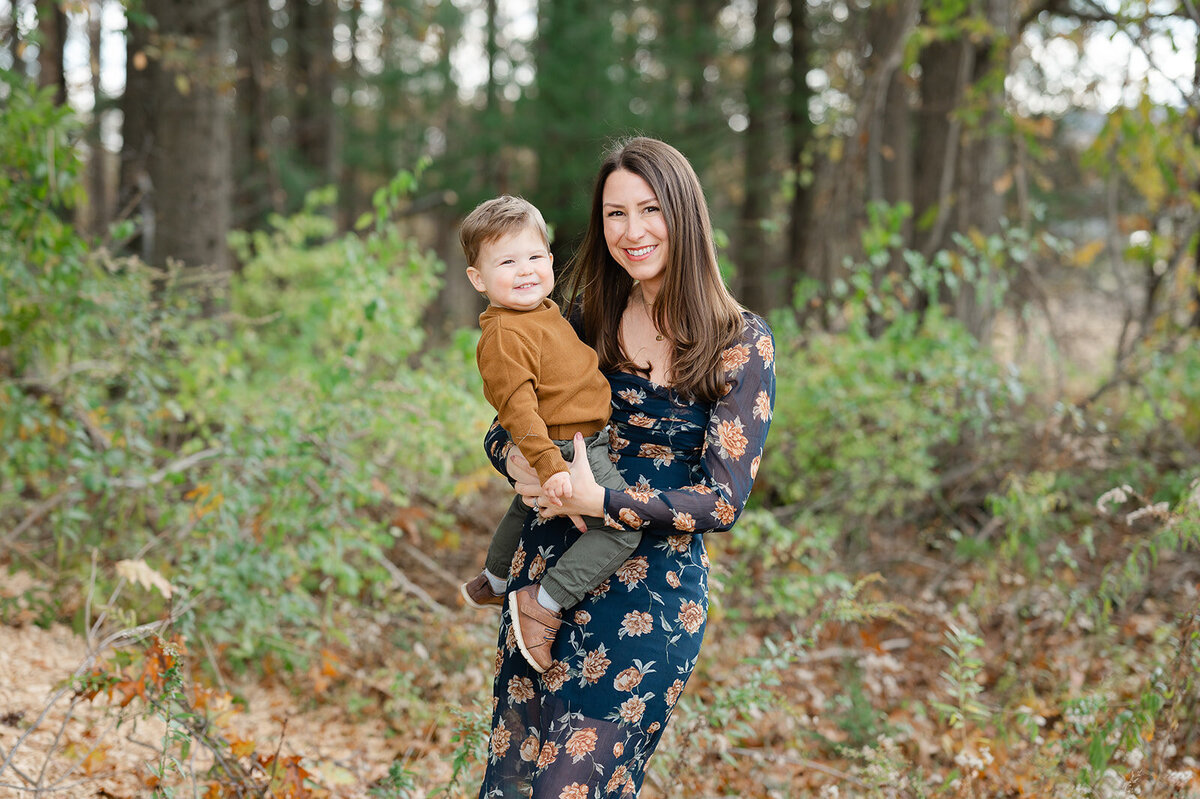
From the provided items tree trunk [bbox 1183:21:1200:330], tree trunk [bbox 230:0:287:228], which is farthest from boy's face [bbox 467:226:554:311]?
tree trunk [bbox 230:0:287:228]

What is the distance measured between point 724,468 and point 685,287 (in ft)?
1.57

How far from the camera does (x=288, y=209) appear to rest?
42.6 feet

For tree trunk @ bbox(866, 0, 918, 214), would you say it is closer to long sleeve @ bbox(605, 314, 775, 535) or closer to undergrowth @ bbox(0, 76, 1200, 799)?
undergrowth @ bbox(0, 76, 1200, 799)

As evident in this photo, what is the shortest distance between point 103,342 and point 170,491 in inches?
32.8

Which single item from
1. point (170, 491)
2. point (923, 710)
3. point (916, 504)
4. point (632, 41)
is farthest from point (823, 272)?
point (632, 41)

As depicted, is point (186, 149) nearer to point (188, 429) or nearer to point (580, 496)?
point (188, 429)

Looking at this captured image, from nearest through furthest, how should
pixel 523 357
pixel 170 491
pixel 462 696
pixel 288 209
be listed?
pixel 523 357 → pixel 462 696 → pixel 170 491 → pixel 288 209

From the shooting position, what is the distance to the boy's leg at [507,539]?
8.21ft

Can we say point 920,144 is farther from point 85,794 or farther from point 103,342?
point 85,794

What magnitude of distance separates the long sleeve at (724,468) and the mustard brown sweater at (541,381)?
20 cm

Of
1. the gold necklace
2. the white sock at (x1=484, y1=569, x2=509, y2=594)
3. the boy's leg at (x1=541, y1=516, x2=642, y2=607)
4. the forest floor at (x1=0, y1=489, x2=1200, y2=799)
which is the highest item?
the gold necklace

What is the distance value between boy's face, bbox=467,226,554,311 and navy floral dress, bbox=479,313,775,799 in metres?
0.32

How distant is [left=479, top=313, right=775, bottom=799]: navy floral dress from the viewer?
2.13 m

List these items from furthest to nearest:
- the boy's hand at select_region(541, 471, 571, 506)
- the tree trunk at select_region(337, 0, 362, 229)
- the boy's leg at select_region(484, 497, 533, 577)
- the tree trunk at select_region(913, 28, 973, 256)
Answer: the tree trunk at select_region(337, 0, 362, 229)
the tree trunk at select_region(913, 28, 973, 256)
the boy's leg at select_region(484, 497, 533, 577)
the boy's hand at select_region(541, 471, 571, 506)
